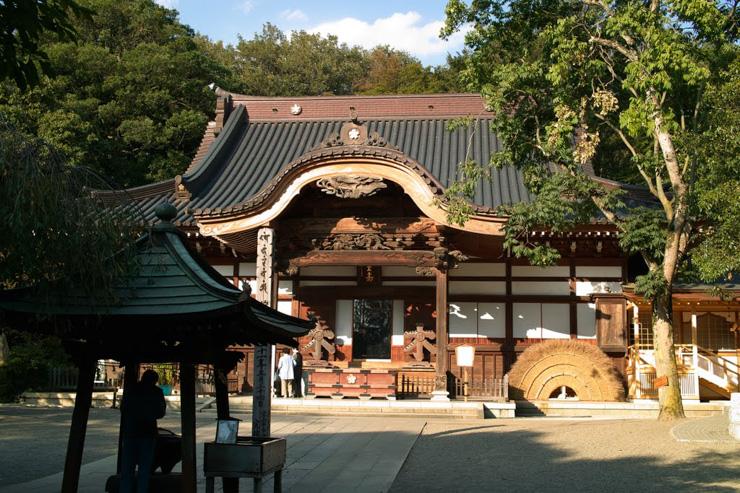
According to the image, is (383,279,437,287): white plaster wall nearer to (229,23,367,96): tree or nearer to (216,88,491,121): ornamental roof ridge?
(216,88,491,121): ornamental roof ridge

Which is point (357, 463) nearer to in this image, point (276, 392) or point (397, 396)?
point (397, 396)

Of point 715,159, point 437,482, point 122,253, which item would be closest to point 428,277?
point 715,159

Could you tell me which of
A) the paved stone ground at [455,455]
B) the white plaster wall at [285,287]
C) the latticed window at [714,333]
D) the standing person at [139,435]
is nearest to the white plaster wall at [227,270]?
the white plaster wall at [285,287]

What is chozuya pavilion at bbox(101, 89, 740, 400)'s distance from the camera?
699 inches

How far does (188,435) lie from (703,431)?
28.2 feet

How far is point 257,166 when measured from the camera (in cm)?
2289

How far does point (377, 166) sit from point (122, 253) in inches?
406

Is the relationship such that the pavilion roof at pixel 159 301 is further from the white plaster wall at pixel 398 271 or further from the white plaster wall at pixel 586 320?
the white plaster wall at pixel 586 320

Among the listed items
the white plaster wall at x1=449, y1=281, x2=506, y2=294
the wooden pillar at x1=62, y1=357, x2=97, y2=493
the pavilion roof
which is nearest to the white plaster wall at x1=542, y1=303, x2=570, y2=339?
the white plaster wall at x1=449, y1=281, x2=506, y2=294

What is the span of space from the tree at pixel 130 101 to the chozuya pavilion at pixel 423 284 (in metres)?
8.39

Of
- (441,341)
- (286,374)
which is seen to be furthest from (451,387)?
(286,374)

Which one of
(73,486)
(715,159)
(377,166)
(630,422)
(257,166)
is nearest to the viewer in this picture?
(73,486)

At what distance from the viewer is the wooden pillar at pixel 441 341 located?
17.6 m

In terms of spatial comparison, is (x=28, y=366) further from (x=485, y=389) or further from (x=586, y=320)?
(x=586, y=320)
